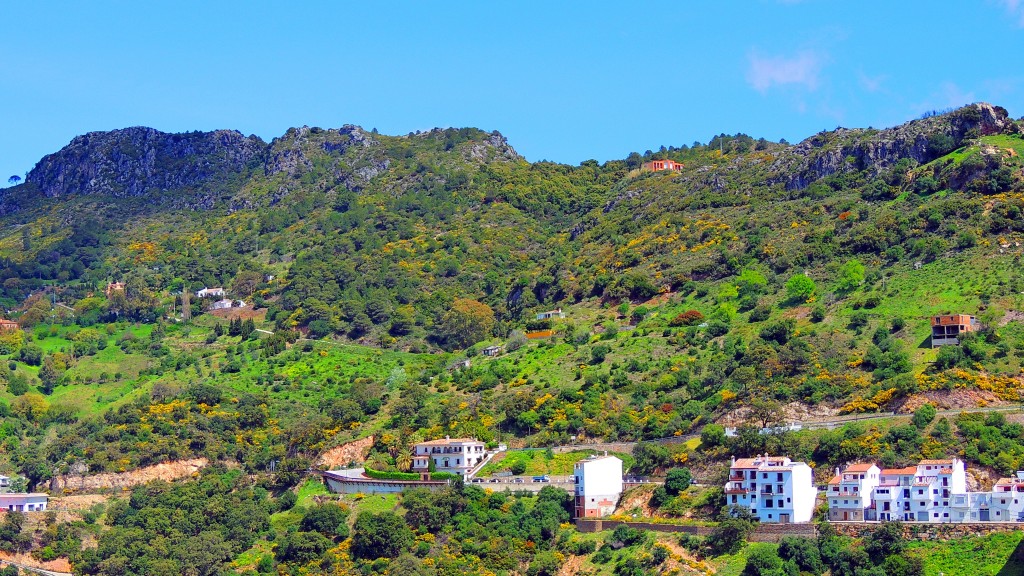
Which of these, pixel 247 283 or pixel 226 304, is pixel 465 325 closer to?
pixel 226 304

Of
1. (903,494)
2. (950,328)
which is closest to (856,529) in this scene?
(903,494)

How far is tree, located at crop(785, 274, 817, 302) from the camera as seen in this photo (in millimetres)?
119688

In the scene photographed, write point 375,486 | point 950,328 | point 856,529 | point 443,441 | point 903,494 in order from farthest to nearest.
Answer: point 443,441 → point 375,486 → point 950,328 → point 903,494 → point 856,529

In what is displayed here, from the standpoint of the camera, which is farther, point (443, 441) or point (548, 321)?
point (548, 321)

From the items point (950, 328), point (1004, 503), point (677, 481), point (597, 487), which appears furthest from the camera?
point (950, 328)

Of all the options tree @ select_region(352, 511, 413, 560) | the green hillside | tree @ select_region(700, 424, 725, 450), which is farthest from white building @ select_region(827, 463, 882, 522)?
tree @ select_region(352, 511, 413, 560)

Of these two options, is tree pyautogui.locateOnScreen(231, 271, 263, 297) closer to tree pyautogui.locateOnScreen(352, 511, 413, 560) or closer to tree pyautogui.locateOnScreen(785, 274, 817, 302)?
tree pyautogui.locateOnScreen(785, 274, 817, 302)

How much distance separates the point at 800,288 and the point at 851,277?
3.89 meters

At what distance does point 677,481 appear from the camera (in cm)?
9262

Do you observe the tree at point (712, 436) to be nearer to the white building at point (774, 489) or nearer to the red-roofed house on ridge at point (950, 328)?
the white building at point (774, 489)

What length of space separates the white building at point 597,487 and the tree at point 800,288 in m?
30.3

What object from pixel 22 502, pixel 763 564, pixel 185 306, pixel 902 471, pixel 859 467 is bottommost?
pixel 763 564

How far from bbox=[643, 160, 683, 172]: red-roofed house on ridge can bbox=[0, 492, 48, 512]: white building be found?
91.3 metres

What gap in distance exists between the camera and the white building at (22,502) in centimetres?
11069
